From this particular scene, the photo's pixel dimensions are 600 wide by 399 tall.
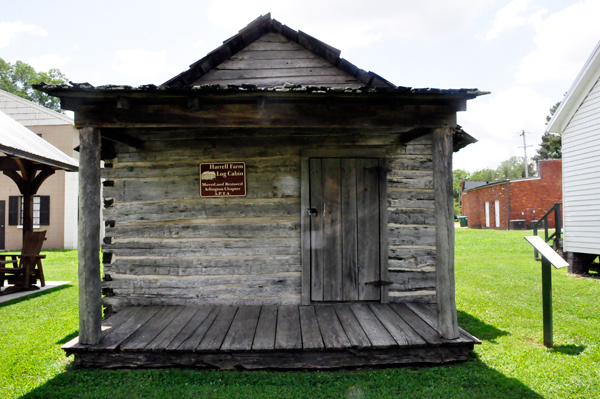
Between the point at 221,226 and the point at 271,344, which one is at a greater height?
the point at 221,226

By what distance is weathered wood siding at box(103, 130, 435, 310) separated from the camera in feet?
17.7

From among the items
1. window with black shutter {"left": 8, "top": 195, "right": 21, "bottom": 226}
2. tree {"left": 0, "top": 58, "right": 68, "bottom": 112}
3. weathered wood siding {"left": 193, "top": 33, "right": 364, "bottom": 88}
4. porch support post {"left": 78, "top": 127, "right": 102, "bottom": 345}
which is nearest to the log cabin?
weathered wood siding {"left": 193, "top": 33, "right": 364, "bottom": 88}

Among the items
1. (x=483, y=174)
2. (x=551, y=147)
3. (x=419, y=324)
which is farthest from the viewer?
(x=483, y=174)

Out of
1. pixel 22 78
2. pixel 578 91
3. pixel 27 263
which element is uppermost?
pixel 22 78

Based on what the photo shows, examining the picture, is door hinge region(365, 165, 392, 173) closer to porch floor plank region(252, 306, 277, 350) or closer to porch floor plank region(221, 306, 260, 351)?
porch floor plank region(252, 306, 277, 350)

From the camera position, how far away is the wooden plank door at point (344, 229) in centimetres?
540

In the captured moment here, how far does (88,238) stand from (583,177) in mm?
11613

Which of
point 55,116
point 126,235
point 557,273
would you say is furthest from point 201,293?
point 55,116

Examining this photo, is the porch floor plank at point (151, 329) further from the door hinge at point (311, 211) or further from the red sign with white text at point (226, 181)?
the door hinge at point (311, 211)

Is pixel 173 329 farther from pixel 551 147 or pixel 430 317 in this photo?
pixel 551 147

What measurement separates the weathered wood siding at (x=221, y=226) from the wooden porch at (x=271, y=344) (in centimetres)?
78

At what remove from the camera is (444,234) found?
4035 mm

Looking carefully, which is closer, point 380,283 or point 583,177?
point 380,283

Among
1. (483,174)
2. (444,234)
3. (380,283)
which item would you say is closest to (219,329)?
(380,283)
